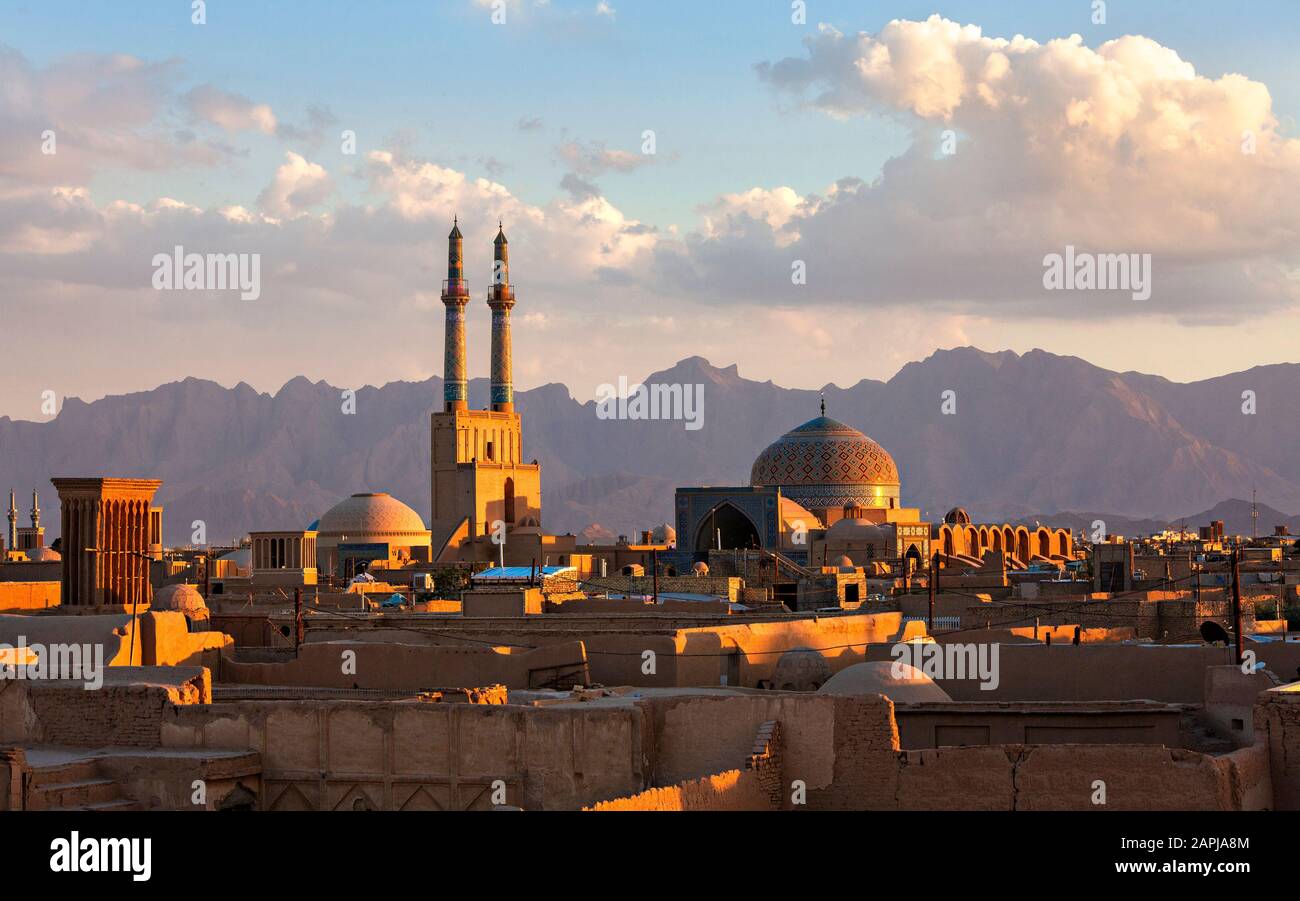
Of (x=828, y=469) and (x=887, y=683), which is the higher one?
(x=828, y=469)

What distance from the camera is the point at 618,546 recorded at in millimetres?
58750

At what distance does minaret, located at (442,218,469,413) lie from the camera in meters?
64.5

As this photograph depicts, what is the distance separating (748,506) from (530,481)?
940 cm

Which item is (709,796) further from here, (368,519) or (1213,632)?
(368,519)

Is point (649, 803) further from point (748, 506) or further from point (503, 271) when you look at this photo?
point (503, 271)

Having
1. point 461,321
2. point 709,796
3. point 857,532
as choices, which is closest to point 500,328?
point 461,321

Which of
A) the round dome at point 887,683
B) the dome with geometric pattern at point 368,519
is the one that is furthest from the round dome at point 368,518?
the round dome at point 887,683

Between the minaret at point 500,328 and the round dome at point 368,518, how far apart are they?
519cm

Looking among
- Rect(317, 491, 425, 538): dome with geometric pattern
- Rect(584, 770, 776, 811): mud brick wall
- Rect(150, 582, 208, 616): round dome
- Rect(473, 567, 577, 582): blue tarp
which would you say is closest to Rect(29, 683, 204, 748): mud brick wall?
Rect(584, 770, 776, 811): mud brick wall

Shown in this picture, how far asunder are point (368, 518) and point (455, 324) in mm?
6817

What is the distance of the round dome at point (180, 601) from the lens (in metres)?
25.3

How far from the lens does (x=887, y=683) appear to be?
53.6ft

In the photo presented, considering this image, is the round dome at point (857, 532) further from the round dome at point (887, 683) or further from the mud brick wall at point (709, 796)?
the mud brick wall at point (709, 796)
